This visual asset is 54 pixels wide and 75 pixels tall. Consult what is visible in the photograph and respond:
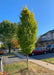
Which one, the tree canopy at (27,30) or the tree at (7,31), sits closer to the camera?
the tree canopy at (27,30)

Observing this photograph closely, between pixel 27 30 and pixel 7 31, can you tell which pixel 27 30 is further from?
pixel 7 31

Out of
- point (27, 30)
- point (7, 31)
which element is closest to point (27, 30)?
point (27, 30)

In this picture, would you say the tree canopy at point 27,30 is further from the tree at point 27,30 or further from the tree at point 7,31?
the tree at point 7,31

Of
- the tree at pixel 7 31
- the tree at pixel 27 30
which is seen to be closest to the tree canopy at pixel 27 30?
the tree at pixel 27 30

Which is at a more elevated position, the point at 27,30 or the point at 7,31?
the point at 7,31

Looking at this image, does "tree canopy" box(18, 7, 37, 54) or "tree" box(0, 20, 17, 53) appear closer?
"tree canopy" box(18, 7, 37, 54)

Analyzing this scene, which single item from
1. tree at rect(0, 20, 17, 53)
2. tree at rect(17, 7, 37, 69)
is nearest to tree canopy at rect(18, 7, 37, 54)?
tree at rect(17, 7, 37, 69)

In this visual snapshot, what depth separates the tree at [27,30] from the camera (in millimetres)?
6238

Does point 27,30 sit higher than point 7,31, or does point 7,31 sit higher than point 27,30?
point 7,31

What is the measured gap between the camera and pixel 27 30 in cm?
630

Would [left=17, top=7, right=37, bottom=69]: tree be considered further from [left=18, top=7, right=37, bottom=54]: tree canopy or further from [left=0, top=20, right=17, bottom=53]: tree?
[left=0, top=20, right=17, bottom=53]: tree

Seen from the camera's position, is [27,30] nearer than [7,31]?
Yes

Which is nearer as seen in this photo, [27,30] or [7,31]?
[27,30]

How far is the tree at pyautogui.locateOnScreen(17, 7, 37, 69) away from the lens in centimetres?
624
